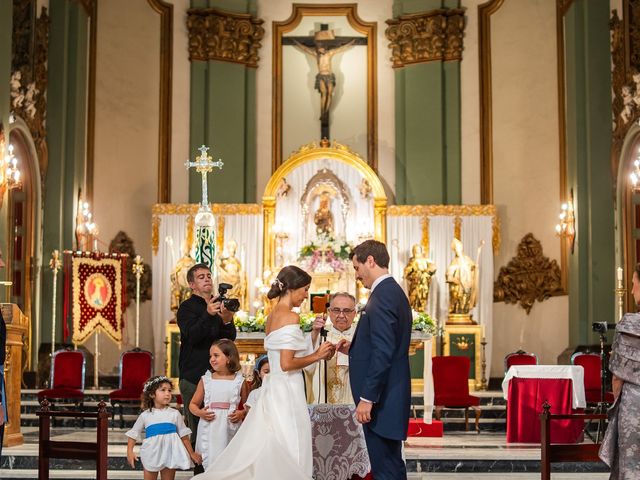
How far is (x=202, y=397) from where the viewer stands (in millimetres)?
7172

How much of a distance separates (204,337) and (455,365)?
586cm

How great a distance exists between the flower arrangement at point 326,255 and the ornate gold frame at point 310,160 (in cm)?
63

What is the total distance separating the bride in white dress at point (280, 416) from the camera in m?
6.46

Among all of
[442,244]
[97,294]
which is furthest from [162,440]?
[442,244]

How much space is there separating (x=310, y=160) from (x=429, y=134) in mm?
2318

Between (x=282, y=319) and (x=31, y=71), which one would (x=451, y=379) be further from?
(x=31, y=71)

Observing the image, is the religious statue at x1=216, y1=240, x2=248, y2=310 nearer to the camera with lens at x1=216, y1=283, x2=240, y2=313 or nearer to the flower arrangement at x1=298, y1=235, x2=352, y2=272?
the flower arrangement at x1=298, y1=235, x2=352, y2=272

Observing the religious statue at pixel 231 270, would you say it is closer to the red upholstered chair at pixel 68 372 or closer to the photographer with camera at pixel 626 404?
the red upholstered chair at pixel 68 372

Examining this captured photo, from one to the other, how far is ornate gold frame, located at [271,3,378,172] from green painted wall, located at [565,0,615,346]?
405 centimetres

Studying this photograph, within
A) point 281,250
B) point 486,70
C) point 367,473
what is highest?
point 486,70

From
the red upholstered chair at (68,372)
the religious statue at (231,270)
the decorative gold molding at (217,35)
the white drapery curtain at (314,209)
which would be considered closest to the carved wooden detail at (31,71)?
the religious statue at (231,270)

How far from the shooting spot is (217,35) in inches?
727

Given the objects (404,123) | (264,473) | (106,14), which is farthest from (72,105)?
(264,473)

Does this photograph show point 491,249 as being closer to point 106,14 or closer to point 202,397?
point 106,14
